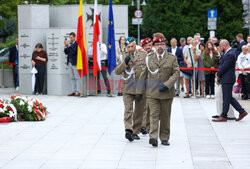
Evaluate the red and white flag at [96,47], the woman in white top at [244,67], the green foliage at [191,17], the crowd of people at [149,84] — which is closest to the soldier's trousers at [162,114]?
the crowd of people at [149,84]

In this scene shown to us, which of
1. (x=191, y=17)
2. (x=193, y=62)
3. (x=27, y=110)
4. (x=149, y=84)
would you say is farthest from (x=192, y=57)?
(x=191, y=17)

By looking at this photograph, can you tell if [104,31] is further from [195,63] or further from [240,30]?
[240,30]

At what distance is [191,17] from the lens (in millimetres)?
45406

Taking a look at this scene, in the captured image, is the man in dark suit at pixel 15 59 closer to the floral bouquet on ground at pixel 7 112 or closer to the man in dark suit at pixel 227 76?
the floral bouquet on ground at pixel 7 112

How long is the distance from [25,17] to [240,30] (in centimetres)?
2731

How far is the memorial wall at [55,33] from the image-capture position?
1911cm

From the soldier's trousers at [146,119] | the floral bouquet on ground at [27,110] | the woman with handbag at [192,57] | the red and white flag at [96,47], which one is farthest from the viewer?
the red and white flag at [96,47]

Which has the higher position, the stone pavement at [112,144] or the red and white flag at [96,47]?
the red and white flag at [96,47]

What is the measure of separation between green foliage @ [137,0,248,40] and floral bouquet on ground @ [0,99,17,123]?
33273 mm

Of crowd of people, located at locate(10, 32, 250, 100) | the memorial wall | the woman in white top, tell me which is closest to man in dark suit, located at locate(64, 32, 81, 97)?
crowd of people, located at locate(10, 32, 250, 100)

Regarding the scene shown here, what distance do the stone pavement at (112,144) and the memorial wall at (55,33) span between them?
194 inches

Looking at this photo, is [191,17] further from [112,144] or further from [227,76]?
[112,144]

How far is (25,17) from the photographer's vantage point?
19.5m

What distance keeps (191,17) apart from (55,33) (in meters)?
27.8
